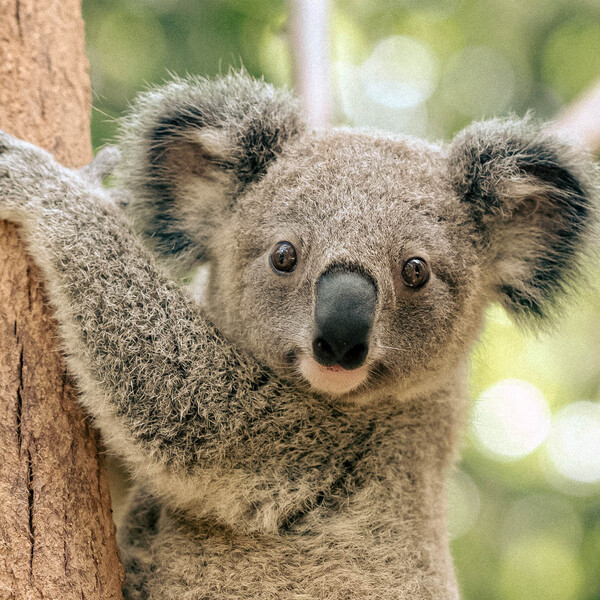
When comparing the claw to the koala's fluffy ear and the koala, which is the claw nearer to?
the koala

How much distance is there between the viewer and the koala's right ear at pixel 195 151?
290cm

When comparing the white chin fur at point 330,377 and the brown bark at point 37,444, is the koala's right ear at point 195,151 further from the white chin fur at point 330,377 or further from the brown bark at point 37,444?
the white chin fur at point 330,377

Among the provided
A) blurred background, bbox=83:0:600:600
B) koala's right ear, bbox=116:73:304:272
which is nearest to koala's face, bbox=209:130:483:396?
koala's right ear, bbox=116:73:304:272

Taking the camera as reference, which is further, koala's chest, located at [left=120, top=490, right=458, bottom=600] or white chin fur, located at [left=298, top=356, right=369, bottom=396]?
koala's chest, located at [left=120, top=490, right=458, bottom=600]

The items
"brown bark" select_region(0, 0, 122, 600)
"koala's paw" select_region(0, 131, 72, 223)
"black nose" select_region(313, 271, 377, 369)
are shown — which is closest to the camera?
"brown bark" select_region(0, 0, 122, 600)

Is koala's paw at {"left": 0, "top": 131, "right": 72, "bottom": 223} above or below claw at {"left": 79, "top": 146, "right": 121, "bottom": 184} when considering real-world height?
below

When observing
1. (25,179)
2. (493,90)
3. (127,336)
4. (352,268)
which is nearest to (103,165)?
(25,179)

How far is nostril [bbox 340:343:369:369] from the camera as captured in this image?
7.51 ft

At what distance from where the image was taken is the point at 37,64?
2576mm

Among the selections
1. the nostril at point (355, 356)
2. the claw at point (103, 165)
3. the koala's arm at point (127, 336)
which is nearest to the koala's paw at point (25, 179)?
the koala's arm at point (127, 336)

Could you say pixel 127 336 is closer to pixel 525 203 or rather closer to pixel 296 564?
pixel 296 564

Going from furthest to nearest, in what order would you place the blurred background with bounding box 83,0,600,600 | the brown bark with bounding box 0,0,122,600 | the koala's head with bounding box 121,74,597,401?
the blurred background with bounding box 83,0,600,600
the koala's head with bounding box 121,74,597,401
the brown bark with bounding box 0,0,122,600

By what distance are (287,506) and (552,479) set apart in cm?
589

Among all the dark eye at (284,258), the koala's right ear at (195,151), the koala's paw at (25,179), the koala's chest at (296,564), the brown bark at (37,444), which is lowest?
the koala's chest at (296,564)
